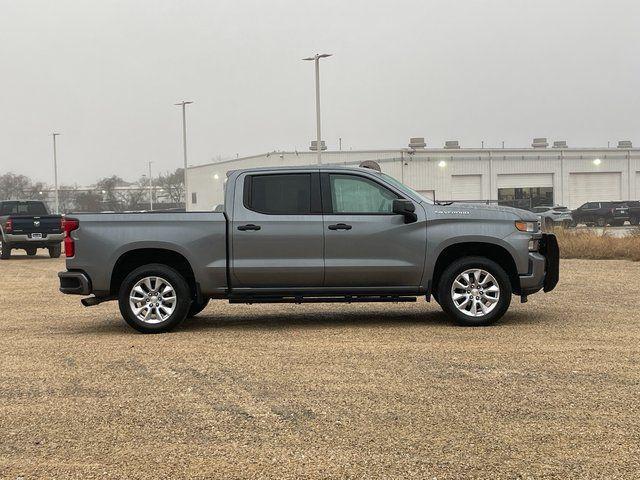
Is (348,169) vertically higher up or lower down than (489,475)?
higher up

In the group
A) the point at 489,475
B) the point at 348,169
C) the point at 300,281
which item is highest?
the point at 348,169

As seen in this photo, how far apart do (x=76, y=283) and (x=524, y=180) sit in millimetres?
51959

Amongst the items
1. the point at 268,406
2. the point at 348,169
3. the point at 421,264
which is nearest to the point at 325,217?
the point at 348,169

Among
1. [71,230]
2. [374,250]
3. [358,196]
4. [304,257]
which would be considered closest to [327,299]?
[304,257]

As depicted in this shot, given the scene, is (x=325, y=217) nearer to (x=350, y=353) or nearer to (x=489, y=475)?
(x=350, y=353)

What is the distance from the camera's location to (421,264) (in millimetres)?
9211

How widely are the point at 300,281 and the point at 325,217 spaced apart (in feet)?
2.70

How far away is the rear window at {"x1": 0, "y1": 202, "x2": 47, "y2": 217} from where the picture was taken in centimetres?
2603

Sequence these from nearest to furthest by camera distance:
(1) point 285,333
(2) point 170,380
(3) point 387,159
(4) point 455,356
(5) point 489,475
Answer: (5) point 489,475
(2) point 170,380
(4) point 455,356
(1) point 285,333
(3) point 387,159

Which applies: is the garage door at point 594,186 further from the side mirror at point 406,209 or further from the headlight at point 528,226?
the side mirror at point 406,209

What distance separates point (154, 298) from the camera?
30.4 ft

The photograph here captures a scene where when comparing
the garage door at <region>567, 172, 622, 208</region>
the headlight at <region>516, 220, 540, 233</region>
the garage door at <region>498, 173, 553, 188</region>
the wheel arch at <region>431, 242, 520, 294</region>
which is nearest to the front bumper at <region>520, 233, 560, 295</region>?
the wheel arch at <region>431, 242, 520, 294</region>

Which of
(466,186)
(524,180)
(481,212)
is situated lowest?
(481,212)

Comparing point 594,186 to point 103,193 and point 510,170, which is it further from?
point 103,193
